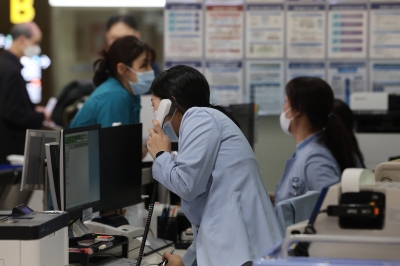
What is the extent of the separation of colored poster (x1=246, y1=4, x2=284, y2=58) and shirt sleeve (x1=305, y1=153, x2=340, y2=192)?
1.94 m

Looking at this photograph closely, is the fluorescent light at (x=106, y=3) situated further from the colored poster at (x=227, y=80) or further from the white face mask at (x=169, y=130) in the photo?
the white face mask at (x=169, y=130)

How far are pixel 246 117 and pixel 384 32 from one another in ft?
5.26

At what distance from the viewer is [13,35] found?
6.05 metres

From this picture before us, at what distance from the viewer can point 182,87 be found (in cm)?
240

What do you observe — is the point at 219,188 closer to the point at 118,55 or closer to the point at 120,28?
the point at 118,55

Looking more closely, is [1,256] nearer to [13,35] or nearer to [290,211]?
[290,211]

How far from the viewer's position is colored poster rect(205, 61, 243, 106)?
206 inches

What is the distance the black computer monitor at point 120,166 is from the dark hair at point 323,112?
96cm

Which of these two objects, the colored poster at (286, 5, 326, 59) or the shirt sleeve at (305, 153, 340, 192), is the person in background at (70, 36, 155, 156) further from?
the colored poster at (286, 5, 326, 59)

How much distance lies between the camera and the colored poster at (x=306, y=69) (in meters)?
5.18

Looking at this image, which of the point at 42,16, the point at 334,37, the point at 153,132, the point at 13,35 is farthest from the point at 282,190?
the point at 42,16

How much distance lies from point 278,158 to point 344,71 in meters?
0.85

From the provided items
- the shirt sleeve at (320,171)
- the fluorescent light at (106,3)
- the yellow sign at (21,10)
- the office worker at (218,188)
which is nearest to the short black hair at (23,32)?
the yellow sign at (21,10)

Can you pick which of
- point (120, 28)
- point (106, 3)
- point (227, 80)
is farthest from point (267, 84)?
point (106, 3)
